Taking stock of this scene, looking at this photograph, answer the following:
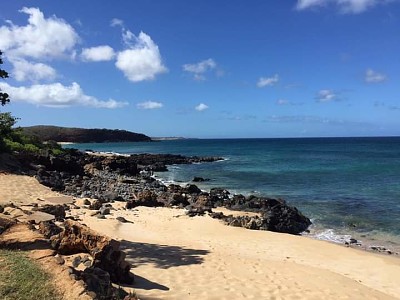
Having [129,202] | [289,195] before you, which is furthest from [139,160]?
[129,202]

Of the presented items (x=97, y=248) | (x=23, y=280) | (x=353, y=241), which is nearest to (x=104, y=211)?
(x=97, y=248)

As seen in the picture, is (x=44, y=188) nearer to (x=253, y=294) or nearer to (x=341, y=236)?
(x=341, y=236)

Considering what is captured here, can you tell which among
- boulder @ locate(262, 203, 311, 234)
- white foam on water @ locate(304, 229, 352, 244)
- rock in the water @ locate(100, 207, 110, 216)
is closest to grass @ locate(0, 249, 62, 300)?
rock in the water @ locate(100, 207, 110, 216)

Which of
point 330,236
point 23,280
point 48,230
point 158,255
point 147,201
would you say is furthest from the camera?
point 147,201

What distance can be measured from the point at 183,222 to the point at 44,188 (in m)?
9.79

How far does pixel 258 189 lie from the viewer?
119 ft

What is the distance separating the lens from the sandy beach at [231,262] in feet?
Answer: 33.2

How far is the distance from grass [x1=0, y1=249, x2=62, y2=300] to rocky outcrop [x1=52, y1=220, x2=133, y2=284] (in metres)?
1.55

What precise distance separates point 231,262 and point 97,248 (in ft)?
16.6

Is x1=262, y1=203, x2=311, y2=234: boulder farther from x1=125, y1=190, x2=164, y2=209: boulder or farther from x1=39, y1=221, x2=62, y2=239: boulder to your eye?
x1=39, y1=221, x2=62, y2=239: boulder

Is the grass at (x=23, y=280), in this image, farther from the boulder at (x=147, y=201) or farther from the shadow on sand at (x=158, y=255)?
the boulder at (x=147, y=201)

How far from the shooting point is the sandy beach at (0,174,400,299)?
33.2 feet

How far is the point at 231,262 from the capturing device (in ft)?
42.1

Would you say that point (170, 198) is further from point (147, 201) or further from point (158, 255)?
point (158, 255)
